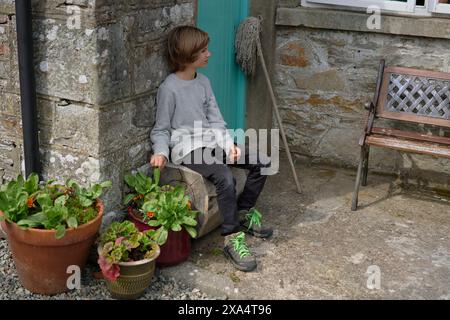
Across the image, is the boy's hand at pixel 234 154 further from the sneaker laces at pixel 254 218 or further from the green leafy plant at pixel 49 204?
the green leafy plant at pixel 49 204

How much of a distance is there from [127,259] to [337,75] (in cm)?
289

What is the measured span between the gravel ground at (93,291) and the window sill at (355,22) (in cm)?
277

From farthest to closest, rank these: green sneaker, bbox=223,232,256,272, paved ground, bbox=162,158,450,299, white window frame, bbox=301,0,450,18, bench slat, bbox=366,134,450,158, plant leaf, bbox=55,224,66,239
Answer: white window frame, bbox=301,0,450,18, bench slat, bbox=366,134,450,158, green sneaker, bbox=223,232,256,272, paved ground, bbox=162,158,450,299, plant leaf, bbox=55,224,66,239

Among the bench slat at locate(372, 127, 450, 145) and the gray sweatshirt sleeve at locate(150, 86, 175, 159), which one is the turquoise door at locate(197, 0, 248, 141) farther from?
the bench slat at locate(372, 127, 450, 145)

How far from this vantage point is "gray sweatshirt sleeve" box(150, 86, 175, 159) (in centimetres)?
420

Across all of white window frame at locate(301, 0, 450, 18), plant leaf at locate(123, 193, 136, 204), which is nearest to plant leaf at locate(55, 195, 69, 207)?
plant leaf at locate(123, 193, 136, 204)

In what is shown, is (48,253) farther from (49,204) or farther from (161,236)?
(161,236)

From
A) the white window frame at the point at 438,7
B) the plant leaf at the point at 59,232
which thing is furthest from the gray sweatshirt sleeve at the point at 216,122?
the white window frame at the point at 438,7

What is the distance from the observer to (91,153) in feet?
12.6

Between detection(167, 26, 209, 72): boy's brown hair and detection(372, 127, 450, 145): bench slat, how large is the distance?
1.74m

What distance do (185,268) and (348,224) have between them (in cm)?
136

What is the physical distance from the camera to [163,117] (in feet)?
13.8

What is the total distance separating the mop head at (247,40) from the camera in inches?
211
